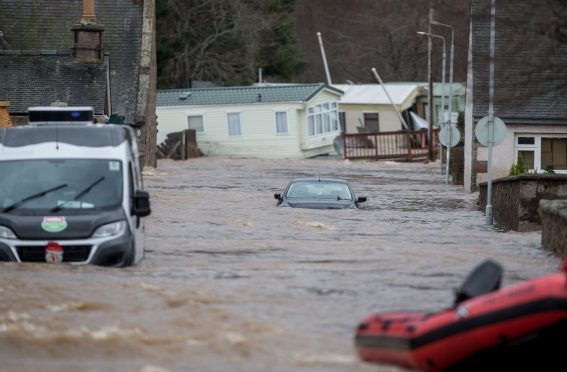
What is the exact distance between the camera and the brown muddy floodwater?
1130 cm

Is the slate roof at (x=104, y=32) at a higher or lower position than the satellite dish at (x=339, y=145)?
higher

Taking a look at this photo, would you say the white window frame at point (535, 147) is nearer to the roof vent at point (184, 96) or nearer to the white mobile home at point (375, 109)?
the roof vent at point (184, 96)

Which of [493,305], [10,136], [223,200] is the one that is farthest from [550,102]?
[493,305]

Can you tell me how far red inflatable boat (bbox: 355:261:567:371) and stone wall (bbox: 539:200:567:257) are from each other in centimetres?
999

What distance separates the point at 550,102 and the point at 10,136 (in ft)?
83.2

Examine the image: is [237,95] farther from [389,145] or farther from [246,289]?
[246,289]

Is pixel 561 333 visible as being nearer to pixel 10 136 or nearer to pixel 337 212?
pixel 10 136

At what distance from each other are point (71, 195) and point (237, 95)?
5120 centimetres

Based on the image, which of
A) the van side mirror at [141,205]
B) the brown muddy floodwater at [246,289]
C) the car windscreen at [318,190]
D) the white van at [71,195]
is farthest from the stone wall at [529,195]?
the van side mirror at [141,205]

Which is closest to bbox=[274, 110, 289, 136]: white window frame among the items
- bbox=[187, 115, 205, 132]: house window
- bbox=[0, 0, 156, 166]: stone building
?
bbox=[187, 115, 205, 132]: house window

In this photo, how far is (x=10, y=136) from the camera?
Answer: 17.9 meters

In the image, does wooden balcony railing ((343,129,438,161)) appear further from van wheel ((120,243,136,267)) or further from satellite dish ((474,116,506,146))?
van wheel ((120,243,136,267))

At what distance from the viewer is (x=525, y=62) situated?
3080 cm

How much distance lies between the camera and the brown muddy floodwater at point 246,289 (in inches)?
445
